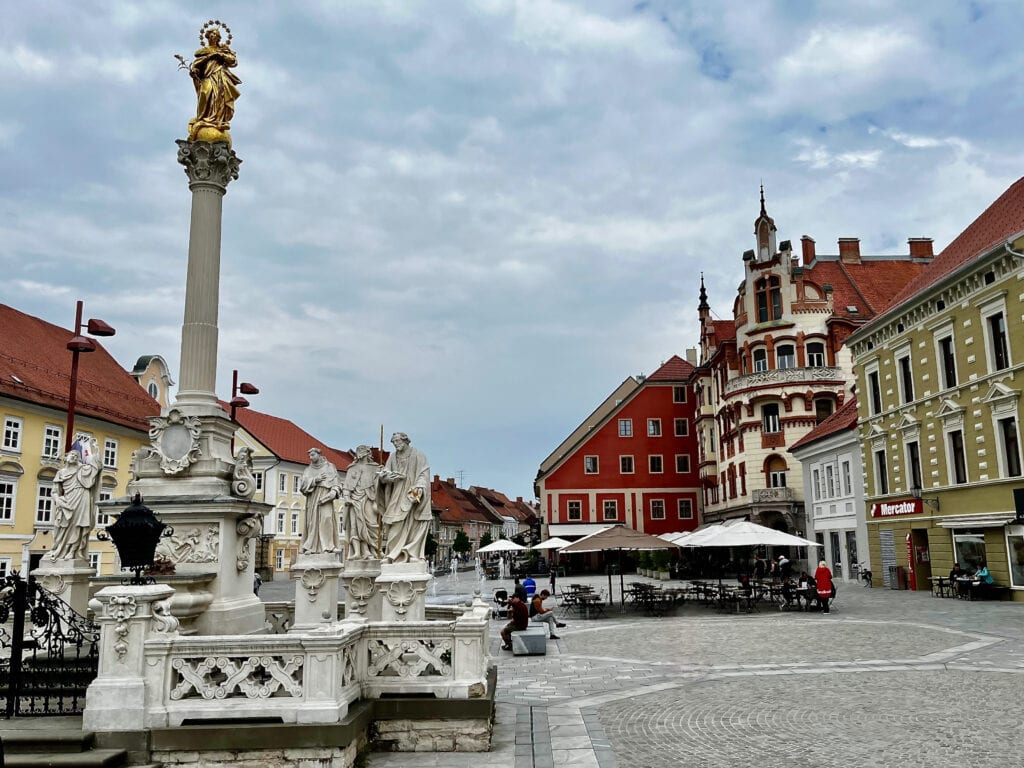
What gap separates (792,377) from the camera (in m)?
44.1

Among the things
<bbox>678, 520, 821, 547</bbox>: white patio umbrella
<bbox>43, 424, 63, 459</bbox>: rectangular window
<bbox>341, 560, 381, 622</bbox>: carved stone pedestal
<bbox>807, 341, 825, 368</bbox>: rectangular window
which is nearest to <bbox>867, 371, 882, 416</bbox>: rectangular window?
<bbox>678, 520, 821, 547</bbox>: white patio umbrella

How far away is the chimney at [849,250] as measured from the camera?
51.1 metres

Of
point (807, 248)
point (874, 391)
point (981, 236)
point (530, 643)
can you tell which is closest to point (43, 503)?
point (530, 643)

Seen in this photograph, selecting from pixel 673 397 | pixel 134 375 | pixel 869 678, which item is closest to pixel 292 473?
pixel 134 375

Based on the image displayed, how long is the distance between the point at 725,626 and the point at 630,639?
3.21m

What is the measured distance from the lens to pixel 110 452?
3634 cm

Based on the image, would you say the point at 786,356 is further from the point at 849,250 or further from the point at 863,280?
the point at 849,250

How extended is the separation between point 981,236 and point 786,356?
1911cm

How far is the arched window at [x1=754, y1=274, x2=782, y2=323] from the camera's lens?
4497cm

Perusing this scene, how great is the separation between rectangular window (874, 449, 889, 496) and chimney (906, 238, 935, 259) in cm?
2710

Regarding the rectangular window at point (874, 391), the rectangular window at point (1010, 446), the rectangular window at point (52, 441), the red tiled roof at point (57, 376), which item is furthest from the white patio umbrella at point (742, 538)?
the rectangular window at point (52, 441)

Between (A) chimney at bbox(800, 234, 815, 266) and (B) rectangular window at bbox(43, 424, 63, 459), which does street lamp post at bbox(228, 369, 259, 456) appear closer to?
(B) rectangular window at bbox(43, 424, 63, 459)

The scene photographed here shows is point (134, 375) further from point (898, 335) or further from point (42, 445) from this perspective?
point (898, 335)

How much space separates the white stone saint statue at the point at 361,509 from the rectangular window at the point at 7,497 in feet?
81.3
